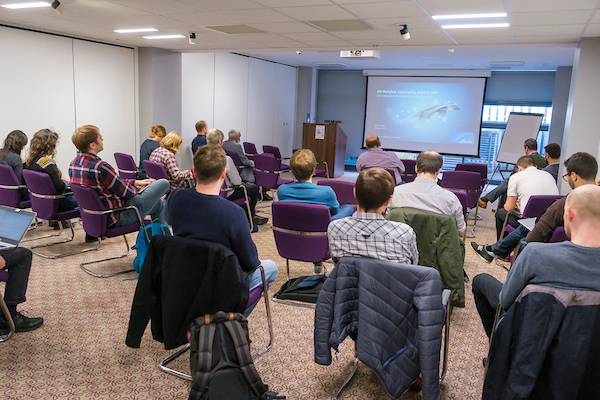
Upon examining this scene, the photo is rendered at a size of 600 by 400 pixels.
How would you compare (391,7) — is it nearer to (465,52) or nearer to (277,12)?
(277,12)

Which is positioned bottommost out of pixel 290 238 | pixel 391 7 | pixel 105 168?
pixel 290 238

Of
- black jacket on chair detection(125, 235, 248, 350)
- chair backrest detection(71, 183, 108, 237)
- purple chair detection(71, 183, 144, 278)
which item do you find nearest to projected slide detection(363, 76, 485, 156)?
purple chair detection(71, 183, 144, 278)

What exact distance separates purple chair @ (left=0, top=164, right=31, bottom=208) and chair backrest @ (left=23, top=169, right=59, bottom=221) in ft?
1.05

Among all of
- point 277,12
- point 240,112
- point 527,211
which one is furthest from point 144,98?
point 527,211

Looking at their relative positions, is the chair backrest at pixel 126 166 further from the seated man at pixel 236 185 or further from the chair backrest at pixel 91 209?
the chair backrest at pixel 91 209

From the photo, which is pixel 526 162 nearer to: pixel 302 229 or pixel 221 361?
pixel 302 229

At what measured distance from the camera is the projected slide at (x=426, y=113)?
477 inches

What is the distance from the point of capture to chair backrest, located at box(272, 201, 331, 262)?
11.1 feet

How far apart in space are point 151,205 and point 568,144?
514 cm

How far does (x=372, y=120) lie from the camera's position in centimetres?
1339

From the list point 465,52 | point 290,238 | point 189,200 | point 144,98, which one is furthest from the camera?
point 465,52

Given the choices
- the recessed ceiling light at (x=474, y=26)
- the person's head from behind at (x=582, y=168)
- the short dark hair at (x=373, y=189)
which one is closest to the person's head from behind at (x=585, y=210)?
the short dark hair at (x=373, y=189)

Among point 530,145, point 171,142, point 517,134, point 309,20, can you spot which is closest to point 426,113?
point 517,134

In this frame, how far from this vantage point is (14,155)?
193 inches
